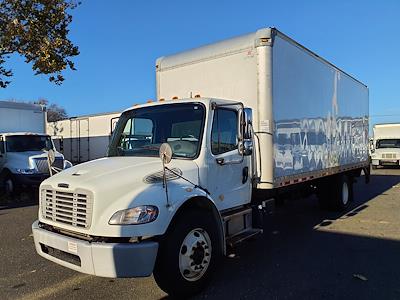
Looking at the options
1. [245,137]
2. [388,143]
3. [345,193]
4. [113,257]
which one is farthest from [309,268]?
[388,143]

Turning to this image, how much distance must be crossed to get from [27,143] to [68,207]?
11.8 metres

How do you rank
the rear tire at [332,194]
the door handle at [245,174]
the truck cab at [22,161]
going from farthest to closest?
the truck cab at [22,161]
the rear tire at [332,194]
the door handle at [245,174]

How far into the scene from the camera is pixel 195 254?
4629 mm

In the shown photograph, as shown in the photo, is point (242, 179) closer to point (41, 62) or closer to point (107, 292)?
point (107, 292)

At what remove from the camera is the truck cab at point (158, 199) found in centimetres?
407

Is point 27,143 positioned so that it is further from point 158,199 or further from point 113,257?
point 113,257

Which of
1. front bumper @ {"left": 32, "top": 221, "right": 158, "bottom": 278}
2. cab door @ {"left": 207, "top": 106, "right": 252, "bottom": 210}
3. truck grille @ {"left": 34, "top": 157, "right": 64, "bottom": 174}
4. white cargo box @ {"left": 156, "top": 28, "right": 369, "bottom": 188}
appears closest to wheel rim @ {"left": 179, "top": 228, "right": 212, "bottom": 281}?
front bumper @ {"left": 32, "top": 221, "right": 158, "bottom": 278}

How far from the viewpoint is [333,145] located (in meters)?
9.72

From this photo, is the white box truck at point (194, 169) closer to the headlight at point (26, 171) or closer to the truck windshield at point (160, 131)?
the truck windshield at point (160, 131)

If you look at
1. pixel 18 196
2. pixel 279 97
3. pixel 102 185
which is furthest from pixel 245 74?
pixel 18 196

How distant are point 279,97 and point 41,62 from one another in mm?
8836

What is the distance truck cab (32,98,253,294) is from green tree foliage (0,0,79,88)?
792 cm

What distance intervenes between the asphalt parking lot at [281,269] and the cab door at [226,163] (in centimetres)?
105

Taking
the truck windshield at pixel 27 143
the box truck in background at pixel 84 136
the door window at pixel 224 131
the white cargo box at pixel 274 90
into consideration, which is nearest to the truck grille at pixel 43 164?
the truck windshield at pixel 27 143
